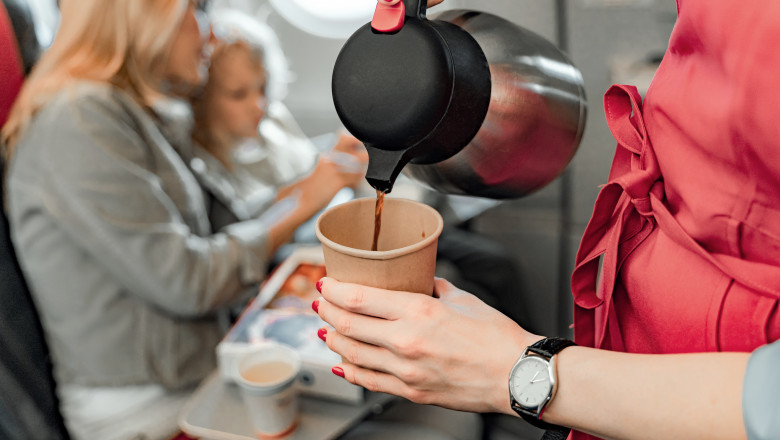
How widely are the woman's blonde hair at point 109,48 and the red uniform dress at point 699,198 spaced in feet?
2.96

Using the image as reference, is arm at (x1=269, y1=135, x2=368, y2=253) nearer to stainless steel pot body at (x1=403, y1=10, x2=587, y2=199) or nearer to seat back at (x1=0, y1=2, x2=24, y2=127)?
seat back at (x1=0, y1=2, x2=24, y2=127)

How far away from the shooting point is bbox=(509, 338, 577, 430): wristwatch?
43cm

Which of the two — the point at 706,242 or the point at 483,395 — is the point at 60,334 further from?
the point at 706,242

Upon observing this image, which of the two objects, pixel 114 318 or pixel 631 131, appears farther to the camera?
pixel 114 318

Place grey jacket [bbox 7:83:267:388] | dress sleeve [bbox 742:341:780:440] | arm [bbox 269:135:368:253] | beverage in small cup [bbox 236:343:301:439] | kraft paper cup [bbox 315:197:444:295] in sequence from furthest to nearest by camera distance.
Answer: arm [bbox 269:135:368:253], grey jacket [bbox 7:83:267:388], beverage in small cup [bbox 236:343:301:439], kraft paper cup [bbox 315:197:444:295], dress sleeve [bbox 742:341:780:440]

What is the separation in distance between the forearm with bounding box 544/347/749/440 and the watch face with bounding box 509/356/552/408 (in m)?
0.02

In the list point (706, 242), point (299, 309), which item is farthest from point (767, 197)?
point (299, 309)

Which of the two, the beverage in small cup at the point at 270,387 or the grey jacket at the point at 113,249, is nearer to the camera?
the beverage in small cup at the point at 270,387

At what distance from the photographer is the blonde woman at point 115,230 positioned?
97cm

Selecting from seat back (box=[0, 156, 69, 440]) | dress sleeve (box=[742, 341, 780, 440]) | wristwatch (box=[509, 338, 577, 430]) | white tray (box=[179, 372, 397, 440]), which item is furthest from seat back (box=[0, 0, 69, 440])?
dress sleeve (box=[742, 341, 780, 440])

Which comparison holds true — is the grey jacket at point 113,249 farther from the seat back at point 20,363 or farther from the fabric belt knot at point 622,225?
the fabric belt knot at point 622,225

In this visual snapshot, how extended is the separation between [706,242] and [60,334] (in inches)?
41.6

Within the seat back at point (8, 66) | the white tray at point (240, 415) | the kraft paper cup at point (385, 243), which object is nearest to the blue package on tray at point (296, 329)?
the white tray at point (240, 415)

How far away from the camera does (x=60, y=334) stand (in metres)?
1.05
